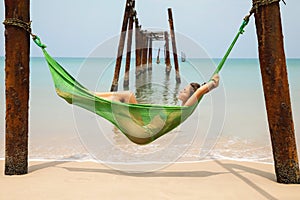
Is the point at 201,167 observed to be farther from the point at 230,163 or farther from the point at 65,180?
the point at 65,180

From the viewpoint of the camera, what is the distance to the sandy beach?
6.69 feet

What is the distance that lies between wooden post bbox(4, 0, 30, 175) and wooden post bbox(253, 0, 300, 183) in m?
1.58

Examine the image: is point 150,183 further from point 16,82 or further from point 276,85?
point 16,82

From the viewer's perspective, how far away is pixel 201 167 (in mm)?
2670

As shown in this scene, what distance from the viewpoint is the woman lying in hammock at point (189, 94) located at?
2402 mm

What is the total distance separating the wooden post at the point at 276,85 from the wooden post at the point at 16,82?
1582 mm

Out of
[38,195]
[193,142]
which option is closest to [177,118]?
[38,195]

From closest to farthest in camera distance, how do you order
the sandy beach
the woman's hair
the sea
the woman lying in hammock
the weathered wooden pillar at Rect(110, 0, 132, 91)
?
the sandy beach → the woman lying in hammock → the woman's hair → the sea → the weathered wooden pillar at Rect(110, 0, 132, 91)

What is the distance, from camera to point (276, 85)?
6.79 ft

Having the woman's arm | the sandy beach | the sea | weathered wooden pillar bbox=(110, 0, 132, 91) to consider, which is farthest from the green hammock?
weathered wooden pillar bbox=(110, 0, 132, 91)

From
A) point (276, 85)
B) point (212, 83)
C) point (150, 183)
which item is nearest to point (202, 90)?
point (212, 83)

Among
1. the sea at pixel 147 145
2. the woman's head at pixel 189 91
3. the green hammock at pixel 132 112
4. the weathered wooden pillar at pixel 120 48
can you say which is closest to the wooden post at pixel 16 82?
the green hammock at pixel 132 112

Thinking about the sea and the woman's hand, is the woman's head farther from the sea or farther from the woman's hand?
the sea

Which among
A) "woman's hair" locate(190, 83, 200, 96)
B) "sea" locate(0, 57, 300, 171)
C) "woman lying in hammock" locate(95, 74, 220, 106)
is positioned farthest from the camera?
"sea" locate(0, 57, 300, 171)
